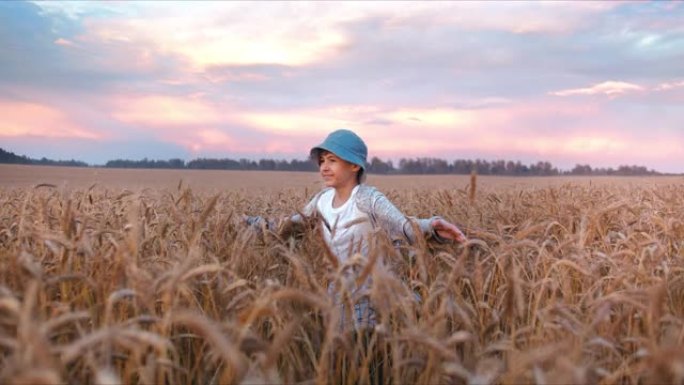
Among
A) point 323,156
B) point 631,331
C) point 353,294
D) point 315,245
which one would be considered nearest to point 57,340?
point 353,294

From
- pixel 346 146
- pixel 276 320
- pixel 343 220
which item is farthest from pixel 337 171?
pixel 276 320

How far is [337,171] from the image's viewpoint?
4496mm

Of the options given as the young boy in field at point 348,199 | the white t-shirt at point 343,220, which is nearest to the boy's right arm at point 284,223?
the young boy in field at point 348,199

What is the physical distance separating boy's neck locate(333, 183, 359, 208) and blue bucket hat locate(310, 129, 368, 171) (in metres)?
0.18

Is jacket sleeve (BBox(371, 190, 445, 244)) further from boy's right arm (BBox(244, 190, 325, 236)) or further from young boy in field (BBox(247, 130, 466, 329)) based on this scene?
boy's right arm (BBox(244, 190, 325, 236))

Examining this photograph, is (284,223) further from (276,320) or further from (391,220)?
(276,320)

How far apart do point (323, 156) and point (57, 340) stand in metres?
2.62

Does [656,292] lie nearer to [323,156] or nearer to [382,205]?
[382,205]

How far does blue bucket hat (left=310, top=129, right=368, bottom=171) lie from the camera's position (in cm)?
440

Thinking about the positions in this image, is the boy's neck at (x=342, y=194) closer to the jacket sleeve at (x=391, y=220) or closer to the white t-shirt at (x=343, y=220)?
the white t-shirt at (x=343, y=220)

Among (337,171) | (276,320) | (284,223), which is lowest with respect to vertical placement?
(276,320)

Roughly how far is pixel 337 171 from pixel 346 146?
190 mm

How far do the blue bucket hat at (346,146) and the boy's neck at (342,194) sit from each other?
177 mm

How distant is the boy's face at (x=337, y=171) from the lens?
451cm
